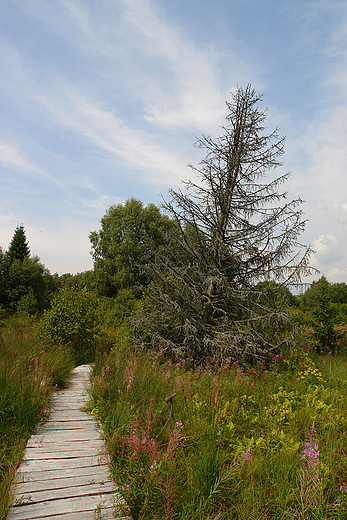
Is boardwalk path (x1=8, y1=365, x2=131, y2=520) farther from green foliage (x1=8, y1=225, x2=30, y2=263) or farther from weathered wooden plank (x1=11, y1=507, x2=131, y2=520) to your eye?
green foliage (x1=8, y1=225, x2=30, y2=263)

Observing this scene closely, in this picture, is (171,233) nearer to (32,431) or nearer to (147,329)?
(147,329)

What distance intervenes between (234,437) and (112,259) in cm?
2689

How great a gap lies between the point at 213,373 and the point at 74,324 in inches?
199

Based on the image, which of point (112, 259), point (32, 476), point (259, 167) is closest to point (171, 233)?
point (259, 167)

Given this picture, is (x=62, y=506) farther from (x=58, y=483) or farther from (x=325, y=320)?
(x=325, y=320)

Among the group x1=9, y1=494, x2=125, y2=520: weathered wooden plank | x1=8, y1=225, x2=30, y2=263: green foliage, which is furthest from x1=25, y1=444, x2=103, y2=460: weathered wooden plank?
x1=8, y1=225, x2=30, y2=263: green foliage

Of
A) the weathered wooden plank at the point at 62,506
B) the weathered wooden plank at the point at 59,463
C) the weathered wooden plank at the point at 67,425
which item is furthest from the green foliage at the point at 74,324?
the weathered wooden plank at the point at 62,506

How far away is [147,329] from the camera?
7.92 metres

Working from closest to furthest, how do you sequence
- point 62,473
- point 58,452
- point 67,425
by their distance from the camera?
point 62,473
point 58,452
point 67,425

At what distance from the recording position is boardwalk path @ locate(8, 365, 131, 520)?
85.8 inches

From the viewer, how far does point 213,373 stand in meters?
5.62

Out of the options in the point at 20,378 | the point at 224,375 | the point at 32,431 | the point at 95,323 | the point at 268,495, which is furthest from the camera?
the point at 95,323

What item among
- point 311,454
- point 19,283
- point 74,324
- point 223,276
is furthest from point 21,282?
point 311,454

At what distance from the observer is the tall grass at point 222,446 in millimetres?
2178
